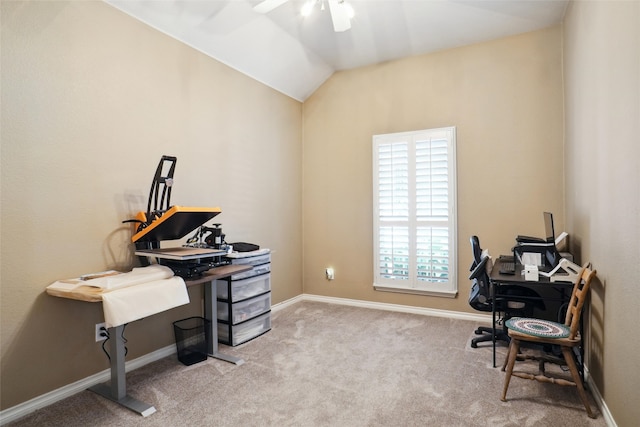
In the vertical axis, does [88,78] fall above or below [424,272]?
above

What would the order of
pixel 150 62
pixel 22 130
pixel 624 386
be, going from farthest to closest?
1. pixel 150 62
2. pixel 22 130
3. pixel 624 386

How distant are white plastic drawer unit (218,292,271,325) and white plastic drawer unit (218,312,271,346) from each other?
0.05 m

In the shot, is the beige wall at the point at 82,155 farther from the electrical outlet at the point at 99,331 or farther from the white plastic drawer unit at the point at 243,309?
the white plastic drawer unit at the point at 243,309

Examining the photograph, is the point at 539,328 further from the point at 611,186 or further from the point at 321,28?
the point at 321,28

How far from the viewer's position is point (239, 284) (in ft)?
11.2

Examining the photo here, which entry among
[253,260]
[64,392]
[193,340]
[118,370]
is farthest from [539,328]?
[64,392]

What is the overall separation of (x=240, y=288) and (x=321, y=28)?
278 cm

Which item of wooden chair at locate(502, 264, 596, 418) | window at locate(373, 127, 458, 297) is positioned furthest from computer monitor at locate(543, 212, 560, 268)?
window at locate(373, 127, 458, 297)

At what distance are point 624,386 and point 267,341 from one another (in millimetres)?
2622

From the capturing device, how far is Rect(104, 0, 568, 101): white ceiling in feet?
10.3

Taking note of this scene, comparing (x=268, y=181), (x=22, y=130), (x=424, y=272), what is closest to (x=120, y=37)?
(x=22, y=130)

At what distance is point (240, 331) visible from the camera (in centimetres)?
338

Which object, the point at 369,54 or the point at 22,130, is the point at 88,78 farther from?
the point at 369,54

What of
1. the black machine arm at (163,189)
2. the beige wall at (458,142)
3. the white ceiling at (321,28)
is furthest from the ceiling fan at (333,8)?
the beige wall at (458,142)
